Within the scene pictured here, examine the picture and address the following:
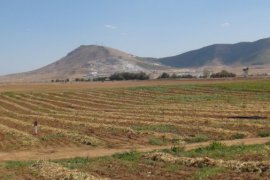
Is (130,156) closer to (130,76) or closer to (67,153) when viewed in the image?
(67,153)

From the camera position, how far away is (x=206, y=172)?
16172 millimetres

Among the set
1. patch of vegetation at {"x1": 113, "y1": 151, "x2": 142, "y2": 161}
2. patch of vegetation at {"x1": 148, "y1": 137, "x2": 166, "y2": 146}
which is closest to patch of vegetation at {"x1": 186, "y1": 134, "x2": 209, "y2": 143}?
patch of vegetation at {"x1": 148, "y1": 137, "x2": 166, "y2": 146}

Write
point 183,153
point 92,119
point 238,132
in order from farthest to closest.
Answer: point 92,119 < point 238,132 < point 183,153

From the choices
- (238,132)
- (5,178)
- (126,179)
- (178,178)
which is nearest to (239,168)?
(178,178)

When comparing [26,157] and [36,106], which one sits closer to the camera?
[26,157]

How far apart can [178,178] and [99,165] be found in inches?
159

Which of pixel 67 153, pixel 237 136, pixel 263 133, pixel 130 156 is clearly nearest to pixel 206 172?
pixel 130 156

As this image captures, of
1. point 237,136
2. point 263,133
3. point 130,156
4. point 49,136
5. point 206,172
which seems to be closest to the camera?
point 206,172

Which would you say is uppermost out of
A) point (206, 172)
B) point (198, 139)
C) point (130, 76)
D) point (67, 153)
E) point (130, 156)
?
point (130, 76)

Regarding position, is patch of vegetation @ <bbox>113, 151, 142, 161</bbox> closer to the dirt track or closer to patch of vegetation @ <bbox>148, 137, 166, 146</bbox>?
the dirt track

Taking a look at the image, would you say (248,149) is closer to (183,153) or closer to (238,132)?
(183,153)

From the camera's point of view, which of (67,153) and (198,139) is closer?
(67,153)

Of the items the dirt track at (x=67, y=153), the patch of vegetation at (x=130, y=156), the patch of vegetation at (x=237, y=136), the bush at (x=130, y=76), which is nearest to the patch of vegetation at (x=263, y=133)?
the patch of vegetation at (x=237, y=136)

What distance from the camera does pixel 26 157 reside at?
2441 cm
